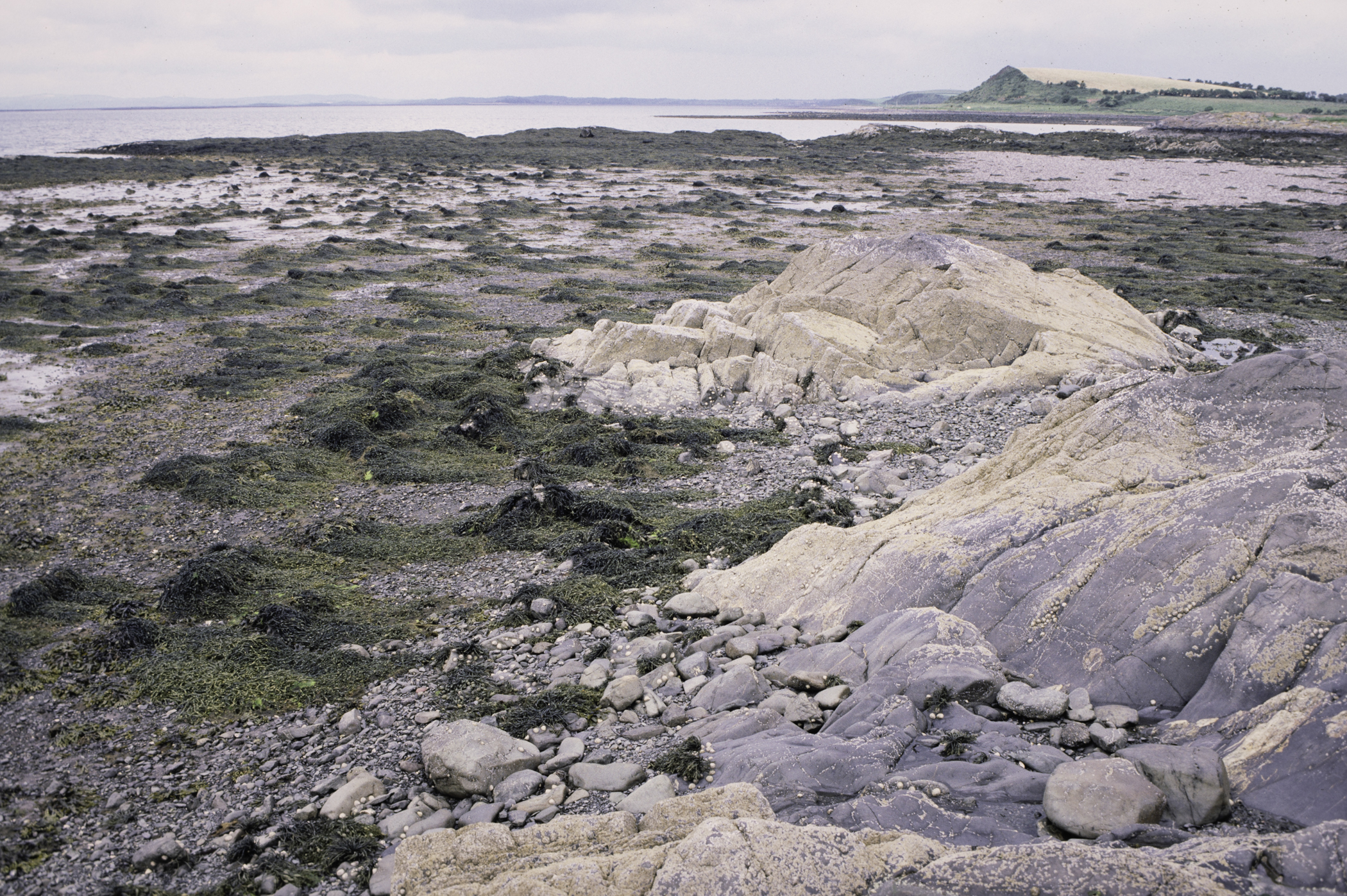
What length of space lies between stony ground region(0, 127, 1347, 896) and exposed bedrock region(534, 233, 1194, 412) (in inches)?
37.0

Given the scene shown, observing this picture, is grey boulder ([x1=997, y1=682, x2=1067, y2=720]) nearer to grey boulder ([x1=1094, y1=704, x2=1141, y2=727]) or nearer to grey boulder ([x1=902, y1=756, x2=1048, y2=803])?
grey boulder ([x1=1094, y1=704, x2=1141, y2=727])

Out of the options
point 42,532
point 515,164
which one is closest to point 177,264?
point 42,532

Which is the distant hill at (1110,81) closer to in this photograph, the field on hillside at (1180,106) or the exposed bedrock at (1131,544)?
the field on hillside at (1180,106)

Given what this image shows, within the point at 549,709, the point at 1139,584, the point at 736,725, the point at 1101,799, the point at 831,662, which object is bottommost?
the point at 549,709

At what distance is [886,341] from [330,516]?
1056 cm

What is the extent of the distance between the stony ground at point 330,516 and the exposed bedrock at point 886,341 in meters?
0.94

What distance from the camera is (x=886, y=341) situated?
15727 millimetres

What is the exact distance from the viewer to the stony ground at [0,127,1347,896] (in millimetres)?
5887

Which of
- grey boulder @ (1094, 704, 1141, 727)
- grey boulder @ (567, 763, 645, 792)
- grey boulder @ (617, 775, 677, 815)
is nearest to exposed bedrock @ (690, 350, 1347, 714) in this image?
grey boulder @ (1094, 704, 1141, 727)

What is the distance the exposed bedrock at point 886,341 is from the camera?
47.5 feet

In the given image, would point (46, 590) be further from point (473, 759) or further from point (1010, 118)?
point (1010, 118)

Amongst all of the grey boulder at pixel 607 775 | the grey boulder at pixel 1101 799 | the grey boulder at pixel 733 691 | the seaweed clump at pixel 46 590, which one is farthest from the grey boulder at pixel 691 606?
the seaweed clump at pixel 46 590

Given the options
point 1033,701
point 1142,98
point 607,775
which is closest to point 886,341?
point 1033,701

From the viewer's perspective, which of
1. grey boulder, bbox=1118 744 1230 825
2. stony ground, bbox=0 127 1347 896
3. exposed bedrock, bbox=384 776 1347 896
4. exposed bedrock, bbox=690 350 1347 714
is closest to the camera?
exposed bedrock, bbox=384 776 1347 896
